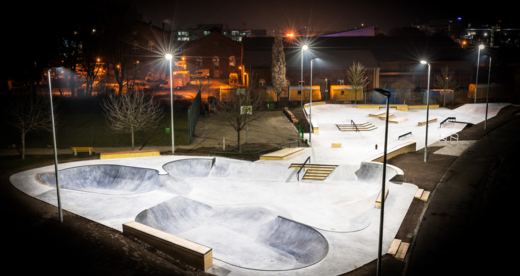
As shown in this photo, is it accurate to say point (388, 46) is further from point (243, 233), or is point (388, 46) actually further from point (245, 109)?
point (243, 233)

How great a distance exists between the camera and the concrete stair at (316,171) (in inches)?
815

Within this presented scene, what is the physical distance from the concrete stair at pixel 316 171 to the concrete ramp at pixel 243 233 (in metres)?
5.60

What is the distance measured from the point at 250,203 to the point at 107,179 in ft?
30.1

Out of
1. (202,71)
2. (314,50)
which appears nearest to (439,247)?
(314,50)

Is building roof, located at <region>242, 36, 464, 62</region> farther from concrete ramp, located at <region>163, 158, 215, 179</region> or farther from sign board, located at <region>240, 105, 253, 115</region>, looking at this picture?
concrete ramp, located at <region>163, 158, 215, 179</region>

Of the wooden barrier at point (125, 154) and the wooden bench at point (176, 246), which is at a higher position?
the wooden barrier at point (125, 154)

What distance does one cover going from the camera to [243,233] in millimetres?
14703

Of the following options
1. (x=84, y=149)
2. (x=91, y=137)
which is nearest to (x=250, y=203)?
(x=84, y=149)

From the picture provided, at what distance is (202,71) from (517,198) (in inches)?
2240

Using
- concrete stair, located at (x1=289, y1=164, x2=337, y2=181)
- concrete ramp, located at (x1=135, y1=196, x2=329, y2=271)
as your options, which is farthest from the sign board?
concrete ramp, located at (x1=135, y1=196, x2=329, y2=271)

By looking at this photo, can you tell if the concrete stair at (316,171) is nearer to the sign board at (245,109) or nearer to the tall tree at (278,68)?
the sign board at (245,109)

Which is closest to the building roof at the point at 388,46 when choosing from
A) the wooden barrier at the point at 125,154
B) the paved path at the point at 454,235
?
the wooden barrier at the point at 125,154

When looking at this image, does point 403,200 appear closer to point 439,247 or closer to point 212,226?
point 439,247

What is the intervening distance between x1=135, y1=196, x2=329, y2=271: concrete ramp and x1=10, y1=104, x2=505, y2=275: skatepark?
41 mm
